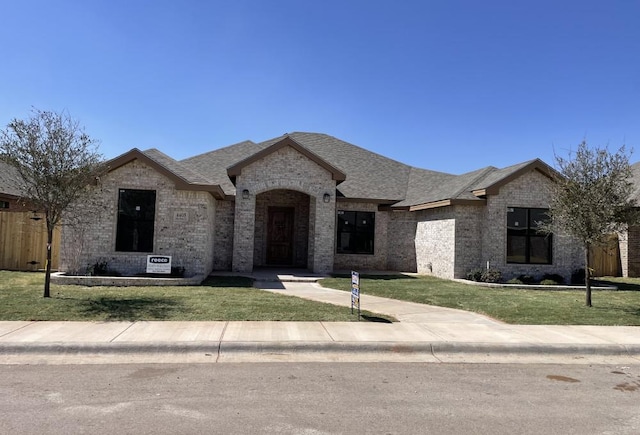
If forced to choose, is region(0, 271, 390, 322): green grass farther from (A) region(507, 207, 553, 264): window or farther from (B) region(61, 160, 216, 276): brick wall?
(A) region(507, 207, 553, 264): window

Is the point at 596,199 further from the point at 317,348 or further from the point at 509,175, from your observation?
the point at 317,348

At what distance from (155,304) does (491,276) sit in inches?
456

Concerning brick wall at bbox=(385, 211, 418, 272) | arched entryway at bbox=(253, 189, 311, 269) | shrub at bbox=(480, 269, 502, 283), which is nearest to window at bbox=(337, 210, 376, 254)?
brick wall at bbox=(385, 211, 418, 272)

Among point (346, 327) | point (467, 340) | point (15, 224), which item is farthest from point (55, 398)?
point (15, 224)

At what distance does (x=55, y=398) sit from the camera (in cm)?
514

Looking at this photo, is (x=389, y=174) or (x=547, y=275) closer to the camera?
(x=547, y=275)

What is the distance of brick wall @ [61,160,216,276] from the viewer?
15.0 meters

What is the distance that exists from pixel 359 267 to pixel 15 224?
13744mm

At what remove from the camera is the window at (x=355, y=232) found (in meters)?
20.9

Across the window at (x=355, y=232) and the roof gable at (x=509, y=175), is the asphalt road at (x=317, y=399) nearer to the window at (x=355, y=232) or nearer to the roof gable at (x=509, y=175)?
the roof gable at (x=509, y=175)

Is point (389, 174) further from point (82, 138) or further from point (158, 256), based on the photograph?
point (82, 138)

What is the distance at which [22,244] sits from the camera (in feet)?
55.5

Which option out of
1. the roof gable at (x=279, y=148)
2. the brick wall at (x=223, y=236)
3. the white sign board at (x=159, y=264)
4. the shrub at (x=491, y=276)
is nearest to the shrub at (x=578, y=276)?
the shrub at (x=491, y=276)

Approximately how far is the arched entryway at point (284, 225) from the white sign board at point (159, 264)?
7.55 meters
